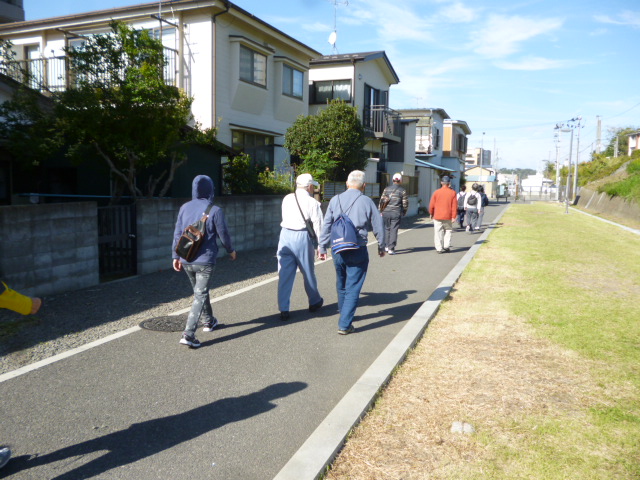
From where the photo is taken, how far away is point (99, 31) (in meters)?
17.2

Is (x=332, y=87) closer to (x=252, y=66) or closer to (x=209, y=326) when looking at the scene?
(x=252, y=66)

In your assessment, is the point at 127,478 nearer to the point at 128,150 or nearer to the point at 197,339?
the point at 197,339

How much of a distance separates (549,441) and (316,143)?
15.2 meters

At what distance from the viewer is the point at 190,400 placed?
13.0 feet

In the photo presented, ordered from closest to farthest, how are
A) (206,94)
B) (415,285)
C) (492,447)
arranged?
(492,447) < (415,285) < (206,94)

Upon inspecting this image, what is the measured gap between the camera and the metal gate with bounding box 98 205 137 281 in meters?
8.15

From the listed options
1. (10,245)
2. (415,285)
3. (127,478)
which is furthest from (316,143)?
(127,478)

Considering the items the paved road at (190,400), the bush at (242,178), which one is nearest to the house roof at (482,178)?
the bush at (242,178)

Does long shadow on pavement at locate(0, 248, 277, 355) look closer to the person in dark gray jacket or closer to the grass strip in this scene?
the person in dark gray jacket

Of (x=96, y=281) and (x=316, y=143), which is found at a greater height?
(x=316, y=143)

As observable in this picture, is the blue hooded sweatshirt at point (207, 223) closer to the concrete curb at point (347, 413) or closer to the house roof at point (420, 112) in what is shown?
the concrete curb at point (347, 413)

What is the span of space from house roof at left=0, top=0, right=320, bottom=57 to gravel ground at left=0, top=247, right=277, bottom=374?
9597 mm

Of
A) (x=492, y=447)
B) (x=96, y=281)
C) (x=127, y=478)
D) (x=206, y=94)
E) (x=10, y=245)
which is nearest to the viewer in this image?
(x=127, y=478)

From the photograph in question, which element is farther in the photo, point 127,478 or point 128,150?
point 128,150
